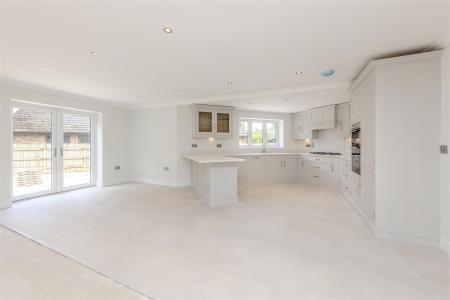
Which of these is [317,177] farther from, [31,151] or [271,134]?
[31,151]

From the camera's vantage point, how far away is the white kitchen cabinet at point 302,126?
21.5 feet

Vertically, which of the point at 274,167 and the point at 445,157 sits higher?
the point at 445,157

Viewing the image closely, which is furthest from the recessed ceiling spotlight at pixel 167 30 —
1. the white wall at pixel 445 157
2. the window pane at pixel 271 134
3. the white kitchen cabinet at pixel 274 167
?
the window pane at pixel 271 134

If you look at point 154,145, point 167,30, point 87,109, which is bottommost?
point 154,145

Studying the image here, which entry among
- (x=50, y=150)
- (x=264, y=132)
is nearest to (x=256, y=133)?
(x=264, y=132)

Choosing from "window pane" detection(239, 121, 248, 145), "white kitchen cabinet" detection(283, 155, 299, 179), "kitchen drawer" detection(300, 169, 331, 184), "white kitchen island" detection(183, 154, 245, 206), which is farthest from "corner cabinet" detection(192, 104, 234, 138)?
"kitchen drawer" detection(300, 169, 331, 184)

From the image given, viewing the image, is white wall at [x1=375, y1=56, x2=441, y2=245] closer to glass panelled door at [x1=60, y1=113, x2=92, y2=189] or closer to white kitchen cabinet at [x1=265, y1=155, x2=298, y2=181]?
white kitchen cabinet at [x1=265, y1=155, x2=298, y2=181]

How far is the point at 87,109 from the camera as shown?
5.53m

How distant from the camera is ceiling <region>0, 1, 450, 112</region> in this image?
1.85m

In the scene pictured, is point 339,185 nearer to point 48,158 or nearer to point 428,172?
point 428,172

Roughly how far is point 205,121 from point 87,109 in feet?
10.2

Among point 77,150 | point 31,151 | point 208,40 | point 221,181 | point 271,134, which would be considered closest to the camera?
point 208,40

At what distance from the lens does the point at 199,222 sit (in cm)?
332

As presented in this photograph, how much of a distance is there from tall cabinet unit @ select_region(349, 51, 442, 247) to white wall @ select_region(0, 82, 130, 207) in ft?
20.3
